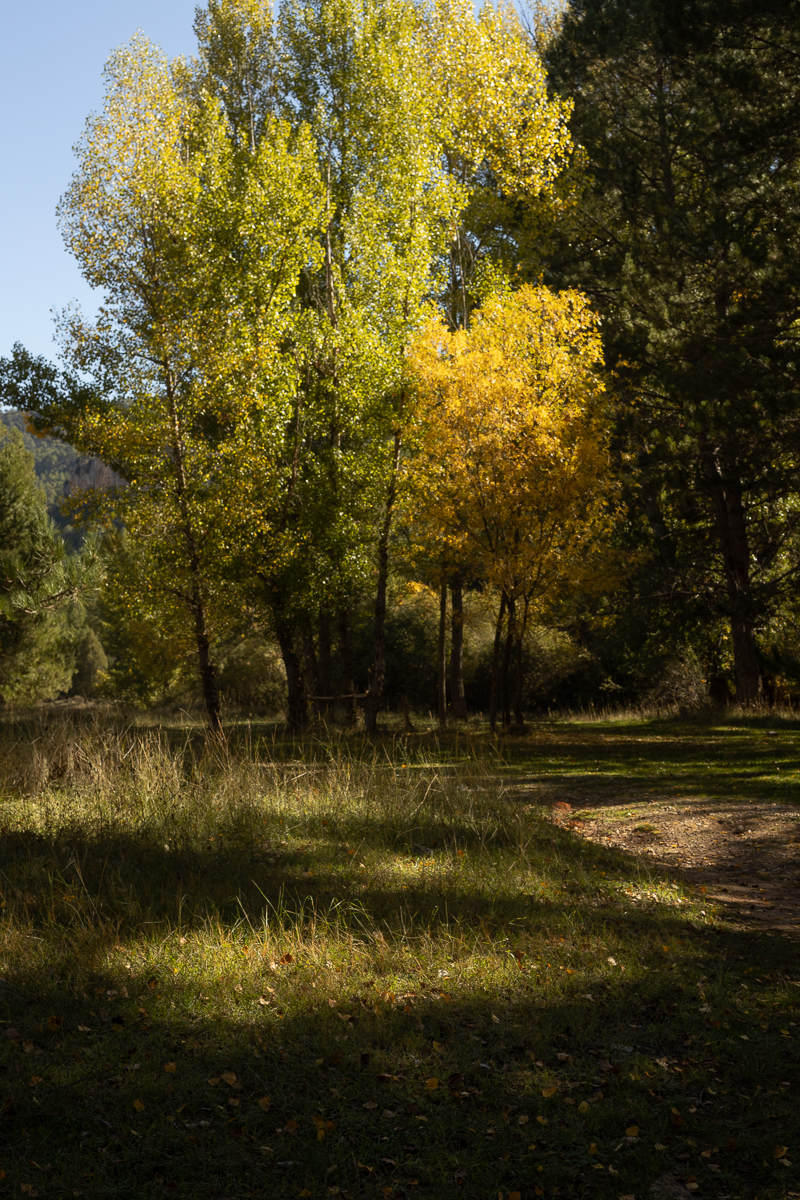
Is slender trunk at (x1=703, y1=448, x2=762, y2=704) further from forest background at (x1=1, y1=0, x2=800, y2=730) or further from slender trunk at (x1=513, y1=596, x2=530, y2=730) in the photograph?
slender trunk at (x1=513, y1=596, x2=530, y2=730)

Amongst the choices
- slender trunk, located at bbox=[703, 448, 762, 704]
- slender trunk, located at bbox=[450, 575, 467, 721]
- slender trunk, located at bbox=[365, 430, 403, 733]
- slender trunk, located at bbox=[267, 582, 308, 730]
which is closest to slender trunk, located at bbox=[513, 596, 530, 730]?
slender trunk, located at bbox=[450, 575, 467, 721]

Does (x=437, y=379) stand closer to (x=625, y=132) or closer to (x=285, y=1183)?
(x=625, y=132)

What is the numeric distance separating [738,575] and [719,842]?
10.8 meters

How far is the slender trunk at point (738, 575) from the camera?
17484 millimetres

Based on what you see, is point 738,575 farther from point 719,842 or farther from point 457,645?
point 719,842

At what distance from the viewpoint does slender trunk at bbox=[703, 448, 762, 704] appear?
57.4ft

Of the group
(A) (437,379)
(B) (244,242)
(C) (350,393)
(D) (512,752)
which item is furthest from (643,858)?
(B) (244,242)

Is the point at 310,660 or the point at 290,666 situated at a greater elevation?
the point at 310,660

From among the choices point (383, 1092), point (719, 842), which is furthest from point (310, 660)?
point (383, 1092)

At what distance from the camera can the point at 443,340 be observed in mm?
16141

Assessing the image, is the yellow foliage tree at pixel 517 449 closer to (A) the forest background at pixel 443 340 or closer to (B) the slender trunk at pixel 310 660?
(A) the forest background at pixel 443 340

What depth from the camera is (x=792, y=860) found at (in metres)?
7.69

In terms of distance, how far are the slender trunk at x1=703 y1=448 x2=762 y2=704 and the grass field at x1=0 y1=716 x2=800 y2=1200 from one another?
430 inches

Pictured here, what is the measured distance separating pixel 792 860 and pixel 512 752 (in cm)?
703
